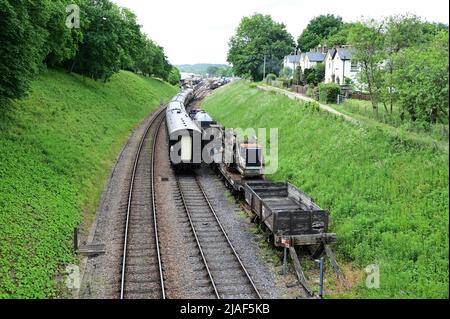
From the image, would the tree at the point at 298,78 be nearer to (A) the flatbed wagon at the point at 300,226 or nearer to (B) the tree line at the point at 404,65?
(B) the tree line at the point at 404,65

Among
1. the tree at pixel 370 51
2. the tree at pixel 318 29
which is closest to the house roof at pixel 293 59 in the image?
the tree at pixel 318 29

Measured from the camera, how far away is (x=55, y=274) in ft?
48.8

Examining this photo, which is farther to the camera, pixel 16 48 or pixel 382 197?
pixel 16 48

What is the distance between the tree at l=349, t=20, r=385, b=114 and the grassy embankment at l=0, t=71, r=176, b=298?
17028 millimetres

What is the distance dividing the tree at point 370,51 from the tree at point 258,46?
148ft

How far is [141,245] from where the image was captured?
1759 centimetres

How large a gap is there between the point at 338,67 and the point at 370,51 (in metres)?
30.7

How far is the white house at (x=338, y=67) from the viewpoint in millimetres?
55600

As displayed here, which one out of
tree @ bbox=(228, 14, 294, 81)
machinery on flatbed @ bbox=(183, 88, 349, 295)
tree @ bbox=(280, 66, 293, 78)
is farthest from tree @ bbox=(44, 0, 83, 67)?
tree @ bbox=(280, 66, 293, 78)

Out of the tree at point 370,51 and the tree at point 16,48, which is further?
the tree at point 370,51

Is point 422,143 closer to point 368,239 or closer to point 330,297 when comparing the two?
point 368,239

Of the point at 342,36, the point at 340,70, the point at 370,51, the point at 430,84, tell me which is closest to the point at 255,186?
the point at 430,84

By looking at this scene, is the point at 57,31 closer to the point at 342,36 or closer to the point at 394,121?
the point at 394,121

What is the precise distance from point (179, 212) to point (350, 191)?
7.84 m
